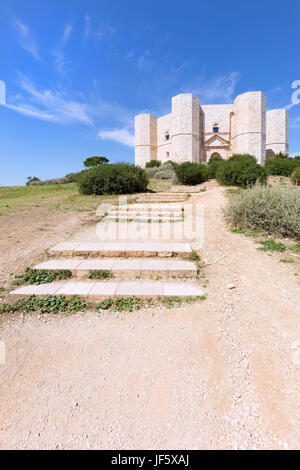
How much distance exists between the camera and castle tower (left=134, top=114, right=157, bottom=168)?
2859cm

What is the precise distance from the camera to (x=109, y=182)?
9.42 metres

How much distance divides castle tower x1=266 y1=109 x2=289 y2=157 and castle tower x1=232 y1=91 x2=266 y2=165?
4499 millimetres

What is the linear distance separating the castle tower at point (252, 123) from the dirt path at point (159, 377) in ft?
84.9

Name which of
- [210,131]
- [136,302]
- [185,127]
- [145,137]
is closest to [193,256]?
[136,302]

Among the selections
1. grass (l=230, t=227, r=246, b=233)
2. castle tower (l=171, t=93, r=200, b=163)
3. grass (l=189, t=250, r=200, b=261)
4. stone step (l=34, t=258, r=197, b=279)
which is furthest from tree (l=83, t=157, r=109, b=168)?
grass (l=189, t=250, r=200, b=261)

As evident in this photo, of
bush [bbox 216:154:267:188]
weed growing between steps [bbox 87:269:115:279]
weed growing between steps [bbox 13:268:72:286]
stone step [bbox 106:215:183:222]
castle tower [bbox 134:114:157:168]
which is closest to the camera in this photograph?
weed growing between steps [bbox 13:268:72:286]

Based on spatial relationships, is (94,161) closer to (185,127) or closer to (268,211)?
(185,127)

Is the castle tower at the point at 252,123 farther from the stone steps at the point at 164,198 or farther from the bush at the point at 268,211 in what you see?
the bush at the point at 268,211

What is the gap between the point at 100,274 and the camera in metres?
2.85

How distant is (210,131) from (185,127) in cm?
423

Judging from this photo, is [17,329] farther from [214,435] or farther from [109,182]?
[109,182]

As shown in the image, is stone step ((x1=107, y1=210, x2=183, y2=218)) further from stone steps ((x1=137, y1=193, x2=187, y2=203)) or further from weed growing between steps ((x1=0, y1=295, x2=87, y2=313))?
weed growing between steps ((x1=0, y1=295, x2=87, y2=313))

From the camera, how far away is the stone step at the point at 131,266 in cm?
289
